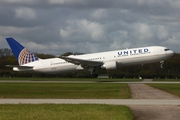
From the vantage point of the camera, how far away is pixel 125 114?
14.9m

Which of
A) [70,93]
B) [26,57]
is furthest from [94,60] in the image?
[70,93]

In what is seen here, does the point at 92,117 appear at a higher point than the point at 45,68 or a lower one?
lower

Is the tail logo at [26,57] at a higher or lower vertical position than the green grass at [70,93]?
higher

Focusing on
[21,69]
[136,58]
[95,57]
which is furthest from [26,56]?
[136,58]

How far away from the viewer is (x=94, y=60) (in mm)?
56188

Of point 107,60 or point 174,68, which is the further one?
point 174,68

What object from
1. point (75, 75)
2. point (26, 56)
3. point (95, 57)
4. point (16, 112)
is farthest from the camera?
point (75, 75)

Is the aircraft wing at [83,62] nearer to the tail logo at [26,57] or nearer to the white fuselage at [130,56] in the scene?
the white fuselage at [130,56]

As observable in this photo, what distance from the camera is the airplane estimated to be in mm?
53219

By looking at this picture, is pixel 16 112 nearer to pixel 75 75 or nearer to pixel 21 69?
pixel 21 69

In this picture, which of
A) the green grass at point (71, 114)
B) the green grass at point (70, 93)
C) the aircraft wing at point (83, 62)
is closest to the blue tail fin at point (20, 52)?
the aircraft wing at point (83, 62)

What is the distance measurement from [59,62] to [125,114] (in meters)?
43.7

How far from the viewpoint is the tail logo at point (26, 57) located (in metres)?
61.3

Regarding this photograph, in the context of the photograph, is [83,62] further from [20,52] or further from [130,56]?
[20,52]
